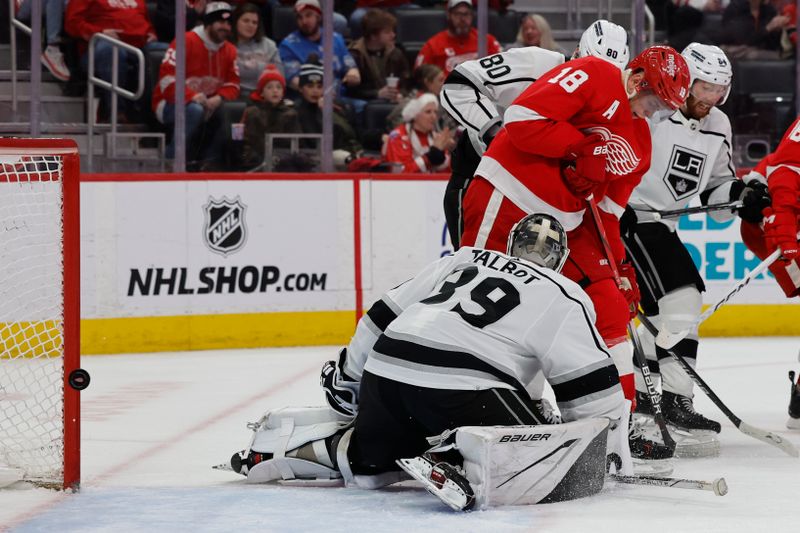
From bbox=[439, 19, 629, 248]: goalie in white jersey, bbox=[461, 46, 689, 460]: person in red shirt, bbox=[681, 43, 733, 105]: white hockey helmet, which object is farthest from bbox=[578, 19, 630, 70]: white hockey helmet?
bbox=[461, 46, 689, 460]: person in red shirt

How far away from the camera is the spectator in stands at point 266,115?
655 centimetres

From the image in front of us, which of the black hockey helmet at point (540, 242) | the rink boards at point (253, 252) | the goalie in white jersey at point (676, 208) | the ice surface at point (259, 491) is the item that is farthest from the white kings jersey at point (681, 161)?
the rink boards at point (253, 252)

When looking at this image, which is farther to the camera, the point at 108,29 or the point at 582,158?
the point at 108,29

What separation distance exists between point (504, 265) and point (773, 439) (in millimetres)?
1297

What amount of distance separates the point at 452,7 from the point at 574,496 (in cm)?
423

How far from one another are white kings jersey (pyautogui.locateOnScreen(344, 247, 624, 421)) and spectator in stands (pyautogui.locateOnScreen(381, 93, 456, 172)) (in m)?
3.74

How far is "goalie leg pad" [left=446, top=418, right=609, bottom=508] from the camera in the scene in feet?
9.49

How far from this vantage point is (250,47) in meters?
6.63

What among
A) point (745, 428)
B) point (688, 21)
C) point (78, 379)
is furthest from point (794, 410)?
point (688, 21)

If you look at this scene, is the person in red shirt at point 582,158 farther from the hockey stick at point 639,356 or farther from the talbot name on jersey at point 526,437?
the talbot name on jersey at point 526,437

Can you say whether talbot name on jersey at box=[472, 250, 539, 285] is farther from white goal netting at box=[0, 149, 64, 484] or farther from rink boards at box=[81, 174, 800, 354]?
rink boards at box=[81, 174, 800, 354]

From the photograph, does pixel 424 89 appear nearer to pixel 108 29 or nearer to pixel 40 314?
pixel 108 29

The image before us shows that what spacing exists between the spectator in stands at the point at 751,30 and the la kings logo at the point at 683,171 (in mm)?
3170

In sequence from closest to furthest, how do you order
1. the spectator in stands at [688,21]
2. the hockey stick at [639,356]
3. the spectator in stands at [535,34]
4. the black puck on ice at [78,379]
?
the black puck on ice at [78,379] → the hockey stick at [639,356] → the spectator in stands at [535,34] → the spectator in stands at [688,21]
